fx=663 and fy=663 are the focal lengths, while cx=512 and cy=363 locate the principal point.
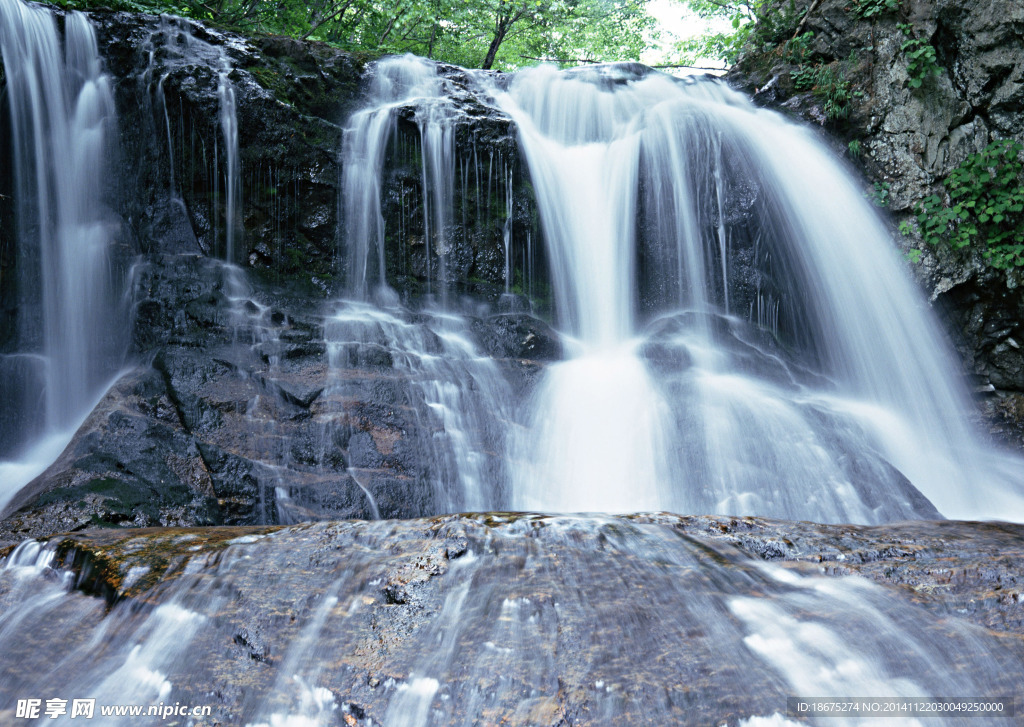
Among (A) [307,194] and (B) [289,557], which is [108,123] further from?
(B) [289,557]

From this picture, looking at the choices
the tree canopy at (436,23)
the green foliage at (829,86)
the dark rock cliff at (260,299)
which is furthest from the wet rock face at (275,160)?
the green foliage at (829,86)

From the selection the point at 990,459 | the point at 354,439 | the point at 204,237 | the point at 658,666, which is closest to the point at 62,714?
the point at 658,666

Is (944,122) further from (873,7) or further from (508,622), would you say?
(508,622)

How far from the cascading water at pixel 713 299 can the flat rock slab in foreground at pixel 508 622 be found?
7.95 ft

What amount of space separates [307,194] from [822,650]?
6.78 m

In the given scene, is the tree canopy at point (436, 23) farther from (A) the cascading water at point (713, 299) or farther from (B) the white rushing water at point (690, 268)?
(A) the cascading water at point (713, 299)

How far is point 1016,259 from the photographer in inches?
294

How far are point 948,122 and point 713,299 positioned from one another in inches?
136

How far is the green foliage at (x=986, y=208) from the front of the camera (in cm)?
748

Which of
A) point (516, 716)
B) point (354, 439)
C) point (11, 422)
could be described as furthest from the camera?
point (11, 422)

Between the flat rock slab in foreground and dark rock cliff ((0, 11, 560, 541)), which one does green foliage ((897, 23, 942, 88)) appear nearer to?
dark rock cliff ((0, 11, 560, 541))

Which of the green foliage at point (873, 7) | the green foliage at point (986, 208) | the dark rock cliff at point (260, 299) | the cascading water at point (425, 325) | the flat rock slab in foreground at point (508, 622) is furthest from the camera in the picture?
the green foliage at point (873, 7)

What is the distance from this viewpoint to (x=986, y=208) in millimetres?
7570

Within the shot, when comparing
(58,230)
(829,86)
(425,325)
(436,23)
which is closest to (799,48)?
(829,86)
